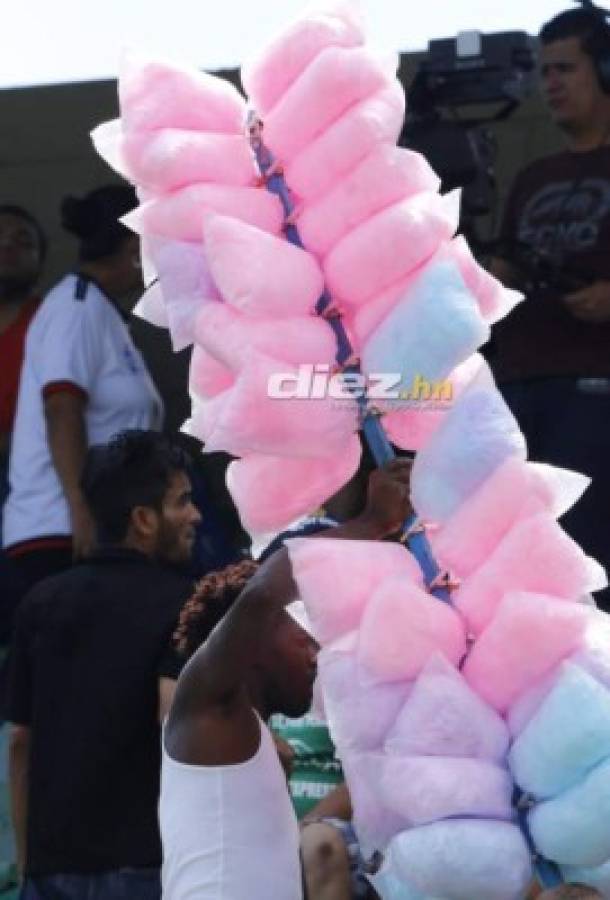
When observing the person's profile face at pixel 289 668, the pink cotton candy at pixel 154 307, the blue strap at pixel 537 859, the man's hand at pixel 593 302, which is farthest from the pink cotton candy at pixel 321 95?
the man's hand at pixel 593 302

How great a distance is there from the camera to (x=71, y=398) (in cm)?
545

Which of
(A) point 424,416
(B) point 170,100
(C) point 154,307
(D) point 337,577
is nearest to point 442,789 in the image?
(D) point 337,577

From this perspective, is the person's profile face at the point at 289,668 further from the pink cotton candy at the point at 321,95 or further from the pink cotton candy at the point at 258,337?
the pink cotton candy at the point at 321,95

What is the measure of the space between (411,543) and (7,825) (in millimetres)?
2378

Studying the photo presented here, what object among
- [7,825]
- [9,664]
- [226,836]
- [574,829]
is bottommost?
[7,825]

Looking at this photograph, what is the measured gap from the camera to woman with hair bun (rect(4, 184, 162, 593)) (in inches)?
214

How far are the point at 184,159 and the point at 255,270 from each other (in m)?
0.23

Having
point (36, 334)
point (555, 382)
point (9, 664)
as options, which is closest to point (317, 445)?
point (9, 664)

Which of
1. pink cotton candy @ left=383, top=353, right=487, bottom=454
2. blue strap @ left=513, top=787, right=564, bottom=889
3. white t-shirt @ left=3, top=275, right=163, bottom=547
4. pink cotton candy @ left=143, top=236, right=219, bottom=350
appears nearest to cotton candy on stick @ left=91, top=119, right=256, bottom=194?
pink cotton candy @ left=143, top=236, right=219, bottom=350

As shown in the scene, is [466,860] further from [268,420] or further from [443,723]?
[268,420]

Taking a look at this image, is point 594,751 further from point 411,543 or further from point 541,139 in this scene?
point 541,139

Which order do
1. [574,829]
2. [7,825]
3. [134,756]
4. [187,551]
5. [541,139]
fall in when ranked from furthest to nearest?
[541,139], [7,825], [187,551], [134,756], [574,829]

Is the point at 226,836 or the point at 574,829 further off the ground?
the point at 574,829

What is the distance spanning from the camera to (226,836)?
11.5ft
